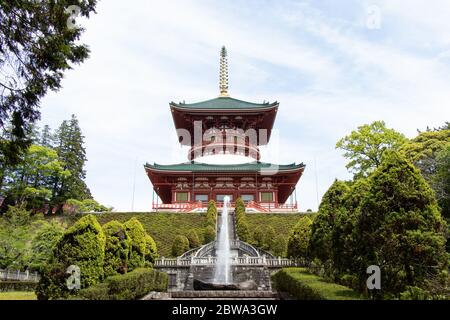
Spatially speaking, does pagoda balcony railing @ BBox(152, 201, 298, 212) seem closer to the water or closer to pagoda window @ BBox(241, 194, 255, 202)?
pagoda window @ BBox(241, 194, 255, 202)

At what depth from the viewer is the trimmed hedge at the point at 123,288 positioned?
10057 mm

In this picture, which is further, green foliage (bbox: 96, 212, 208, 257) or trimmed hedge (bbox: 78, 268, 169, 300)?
green foliage (bbox: 96, 212, 208, 257)

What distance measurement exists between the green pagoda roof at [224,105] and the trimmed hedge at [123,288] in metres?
26.4

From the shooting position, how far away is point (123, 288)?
1177 cm

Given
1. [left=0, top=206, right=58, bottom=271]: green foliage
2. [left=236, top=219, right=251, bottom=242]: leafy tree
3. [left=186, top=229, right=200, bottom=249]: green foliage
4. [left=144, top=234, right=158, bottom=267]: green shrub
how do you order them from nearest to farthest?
[left=144, top=234, right=158, bottom=267]: green shrub → [left=0, top=206, right=58, bottom=271]: green foliage → [left=186, top=229, right=200, bottom=249]: green foliage → [left=236, top=219, right=251, bottom=242]: leafy tree

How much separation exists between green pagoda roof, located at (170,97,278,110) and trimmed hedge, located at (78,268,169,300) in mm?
26413

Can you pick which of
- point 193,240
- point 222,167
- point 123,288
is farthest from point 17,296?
point 222,167

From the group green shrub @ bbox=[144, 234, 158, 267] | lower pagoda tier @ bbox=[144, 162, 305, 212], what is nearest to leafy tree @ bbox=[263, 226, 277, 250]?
green shrub @ bbox=[144, 234, 158, 267]

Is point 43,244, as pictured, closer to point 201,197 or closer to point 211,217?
point 211,217

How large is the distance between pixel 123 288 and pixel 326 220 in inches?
300

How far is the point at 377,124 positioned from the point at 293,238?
19.2 meters

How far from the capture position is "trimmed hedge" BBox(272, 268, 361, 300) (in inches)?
344

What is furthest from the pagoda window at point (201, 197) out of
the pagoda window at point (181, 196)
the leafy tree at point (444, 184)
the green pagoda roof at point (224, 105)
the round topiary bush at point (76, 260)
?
the round topiary bush at point (76, 260)
